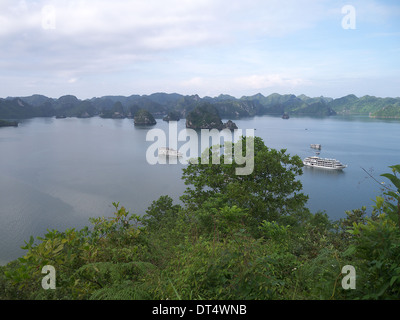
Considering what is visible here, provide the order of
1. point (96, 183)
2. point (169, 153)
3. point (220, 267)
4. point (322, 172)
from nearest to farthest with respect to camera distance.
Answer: point (220, 267) < point (96, 183) < point (322, 172) < point (169, 153)

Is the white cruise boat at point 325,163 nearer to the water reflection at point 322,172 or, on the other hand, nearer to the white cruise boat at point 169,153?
the water reflection at point 322,172

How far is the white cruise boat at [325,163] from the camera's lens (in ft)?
167

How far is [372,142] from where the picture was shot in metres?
77.3

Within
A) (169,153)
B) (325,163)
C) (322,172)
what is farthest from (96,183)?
(325,163)

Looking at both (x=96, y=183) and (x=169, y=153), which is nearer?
(x=96, y=183)

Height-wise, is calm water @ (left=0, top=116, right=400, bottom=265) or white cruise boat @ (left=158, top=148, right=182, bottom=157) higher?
white cruise boat @ (left=158, top=148, right=182, bottom=157)

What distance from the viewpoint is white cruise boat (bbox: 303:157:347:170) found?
51.0 meters

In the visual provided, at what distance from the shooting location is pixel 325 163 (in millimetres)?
52062

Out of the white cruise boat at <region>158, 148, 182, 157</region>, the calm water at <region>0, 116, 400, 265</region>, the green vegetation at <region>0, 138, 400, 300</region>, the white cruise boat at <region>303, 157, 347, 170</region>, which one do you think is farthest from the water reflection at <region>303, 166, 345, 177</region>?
the green vegetation at <region>0, 138, 400, 300</region>

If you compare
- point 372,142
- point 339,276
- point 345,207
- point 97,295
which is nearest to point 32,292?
point 97,295

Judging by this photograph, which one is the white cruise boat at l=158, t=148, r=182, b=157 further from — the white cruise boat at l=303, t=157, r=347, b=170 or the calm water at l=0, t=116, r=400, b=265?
the white cruise boat at l=303, t=157, r=347, b=170

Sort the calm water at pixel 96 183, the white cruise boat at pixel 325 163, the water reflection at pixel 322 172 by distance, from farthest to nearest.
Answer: the white cruise boat at pixel 325 163 → the water reflection at pixel 322 172 → the calm water at pixel 96 183

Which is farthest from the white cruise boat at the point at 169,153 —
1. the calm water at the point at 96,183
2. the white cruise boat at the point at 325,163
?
the white cruise boat at the point at 325,163

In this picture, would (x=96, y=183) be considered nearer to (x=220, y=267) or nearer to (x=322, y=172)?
(x=322, y=172)
